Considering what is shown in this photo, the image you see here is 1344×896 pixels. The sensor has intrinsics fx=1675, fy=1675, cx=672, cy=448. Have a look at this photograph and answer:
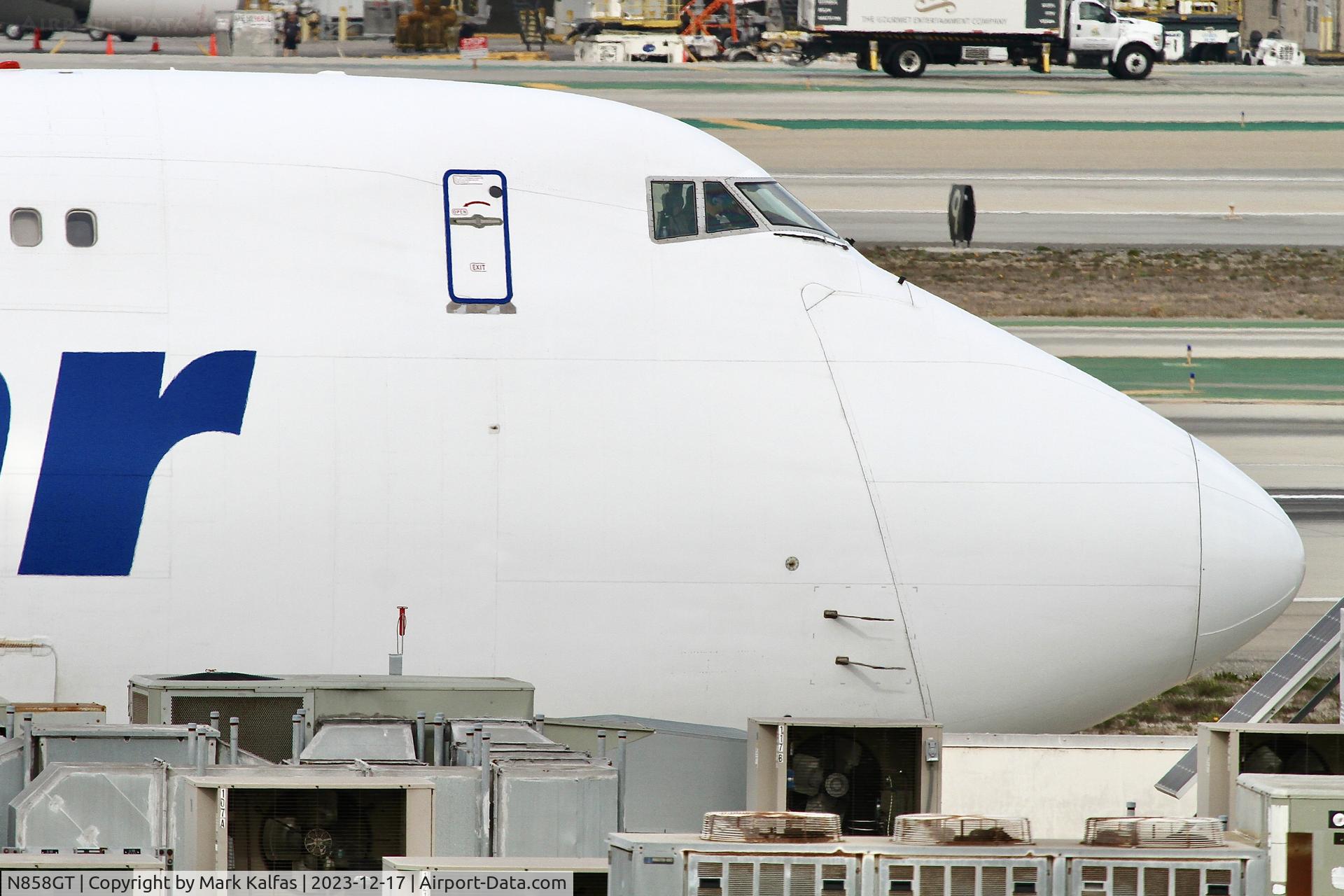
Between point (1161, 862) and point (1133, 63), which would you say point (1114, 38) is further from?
point (1161, 862)

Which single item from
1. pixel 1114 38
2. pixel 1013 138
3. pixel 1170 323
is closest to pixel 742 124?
pixel 1013 138

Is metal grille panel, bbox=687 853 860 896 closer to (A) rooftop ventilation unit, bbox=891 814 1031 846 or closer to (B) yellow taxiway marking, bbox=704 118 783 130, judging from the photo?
(A) rooftop ventilation unit, bbox=891 814 1031 846

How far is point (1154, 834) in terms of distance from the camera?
827 centimetres

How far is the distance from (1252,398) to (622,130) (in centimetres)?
2567

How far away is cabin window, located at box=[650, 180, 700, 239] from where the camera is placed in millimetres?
13180

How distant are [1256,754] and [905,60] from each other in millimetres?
69190

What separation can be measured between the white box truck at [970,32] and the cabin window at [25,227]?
2657 inches

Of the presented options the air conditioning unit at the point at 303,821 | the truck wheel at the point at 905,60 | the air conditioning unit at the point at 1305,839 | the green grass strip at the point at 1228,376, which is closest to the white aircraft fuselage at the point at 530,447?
the air conditioning unit at the point at 303,821

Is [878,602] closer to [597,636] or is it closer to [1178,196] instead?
[597,636]

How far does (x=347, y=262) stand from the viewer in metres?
12.6

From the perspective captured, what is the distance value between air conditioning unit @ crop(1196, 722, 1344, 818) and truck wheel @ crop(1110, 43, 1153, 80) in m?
72.8

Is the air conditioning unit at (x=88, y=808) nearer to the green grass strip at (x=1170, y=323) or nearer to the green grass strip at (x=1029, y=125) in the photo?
the green grass strip at (x=1170, y=323)

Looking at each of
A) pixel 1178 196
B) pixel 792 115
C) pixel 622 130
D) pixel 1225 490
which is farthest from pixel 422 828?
pixel 792 115

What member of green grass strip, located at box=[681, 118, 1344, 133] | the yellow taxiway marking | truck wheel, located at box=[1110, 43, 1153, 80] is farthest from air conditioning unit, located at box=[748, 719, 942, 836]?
truck wheel, located at box=[1110, 43, 1153, 80]
